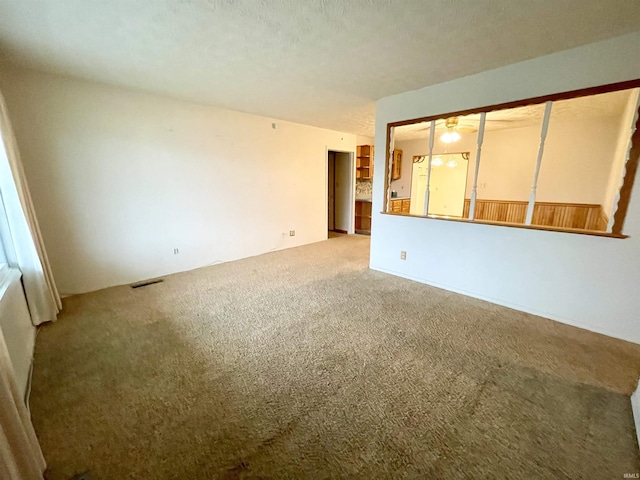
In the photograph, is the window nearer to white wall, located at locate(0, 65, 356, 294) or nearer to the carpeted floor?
the carpeted floor

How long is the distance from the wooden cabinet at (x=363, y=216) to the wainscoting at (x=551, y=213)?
221 centimetres

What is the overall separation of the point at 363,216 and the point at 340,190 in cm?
94

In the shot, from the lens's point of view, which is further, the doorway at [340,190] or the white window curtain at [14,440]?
the doorway at [340,190]

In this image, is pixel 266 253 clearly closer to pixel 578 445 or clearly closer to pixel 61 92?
pixel 61 92

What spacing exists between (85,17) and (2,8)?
435 mm

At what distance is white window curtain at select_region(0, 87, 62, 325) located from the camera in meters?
2.17

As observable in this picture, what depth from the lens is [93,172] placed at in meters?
3.13

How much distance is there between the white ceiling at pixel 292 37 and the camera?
170 centimetres

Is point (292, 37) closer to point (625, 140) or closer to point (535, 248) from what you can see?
point (535, 248)

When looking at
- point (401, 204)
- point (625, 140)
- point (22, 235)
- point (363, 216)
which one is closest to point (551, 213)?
point (625, 140)

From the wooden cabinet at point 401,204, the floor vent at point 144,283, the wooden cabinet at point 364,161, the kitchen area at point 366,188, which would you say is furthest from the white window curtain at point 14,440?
the wooden cabinet at point 364,161

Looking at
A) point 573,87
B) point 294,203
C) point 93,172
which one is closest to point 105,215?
point 93,172

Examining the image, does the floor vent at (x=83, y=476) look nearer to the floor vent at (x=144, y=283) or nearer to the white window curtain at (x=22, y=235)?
the white window curtain at (x=22, y=235)

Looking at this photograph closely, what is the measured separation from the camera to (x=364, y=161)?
680 centimetres
